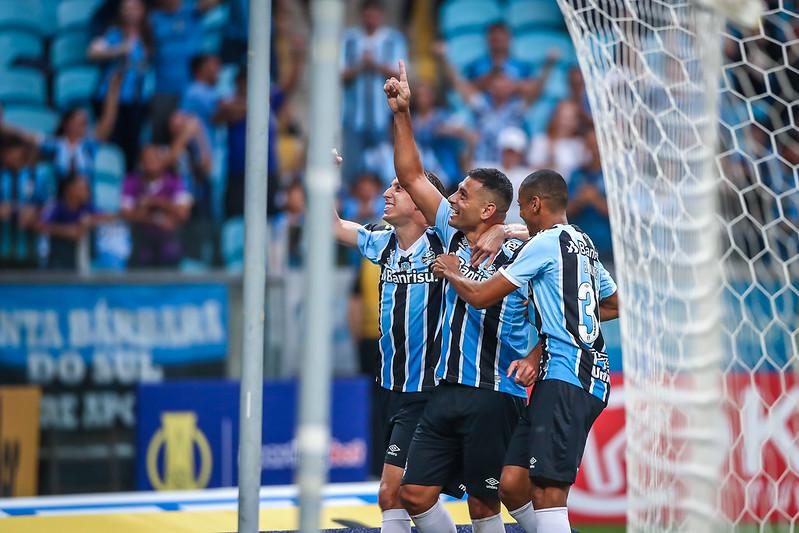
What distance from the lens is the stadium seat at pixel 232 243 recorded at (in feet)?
32.8

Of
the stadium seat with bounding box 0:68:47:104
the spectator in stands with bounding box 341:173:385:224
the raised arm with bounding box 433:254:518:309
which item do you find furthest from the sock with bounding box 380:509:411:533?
the stadium seat with bounding box 0:68:47:104

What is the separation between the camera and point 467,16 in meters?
12.6

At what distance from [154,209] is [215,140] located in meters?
1.01

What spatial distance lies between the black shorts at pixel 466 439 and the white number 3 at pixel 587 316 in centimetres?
49

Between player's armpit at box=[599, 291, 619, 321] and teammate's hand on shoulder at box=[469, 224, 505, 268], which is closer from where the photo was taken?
teammate's hand on shoulder at box=[469, 224, 505, 268]

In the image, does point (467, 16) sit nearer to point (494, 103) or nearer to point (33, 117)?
point (494, 103)

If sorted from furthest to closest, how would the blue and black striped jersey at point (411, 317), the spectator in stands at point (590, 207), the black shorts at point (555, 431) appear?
the spectator in stands at point (590, 207) < the blue and black striped jersey at point (411, 317) < the black shorts at point (555, 431)

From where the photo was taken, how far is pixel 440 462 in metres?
5.10

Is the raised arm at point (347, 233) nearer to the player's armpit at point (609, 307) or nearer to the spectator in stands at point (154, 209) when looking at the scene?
the player's armpit at point (609, 307)

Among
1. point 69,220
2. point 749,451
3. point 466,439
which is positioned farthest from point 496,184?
point 69,220

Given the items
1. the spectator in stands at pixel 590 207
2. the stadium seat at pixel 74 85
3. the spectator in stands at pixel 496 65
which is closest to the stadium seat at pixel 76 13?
the stadium seat at pixel 74 85

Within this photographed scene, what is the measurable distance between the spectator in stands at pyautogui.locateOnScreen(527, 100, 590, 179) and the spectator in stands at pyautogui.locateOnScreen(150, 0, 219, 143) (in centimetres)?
337

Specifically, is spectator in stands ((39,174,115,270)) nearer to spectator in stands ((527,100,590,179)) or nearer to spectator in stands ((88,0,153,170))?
spectator in stands ((88,0,153,170))

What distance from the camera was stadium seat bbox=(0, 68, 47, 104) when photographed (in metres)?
11.1
